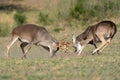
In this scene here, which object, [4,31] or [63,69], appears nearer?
[63,69]

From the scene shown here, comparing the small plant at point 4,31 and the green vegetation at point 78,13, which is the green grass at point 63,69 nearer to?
the small plant at point 4,31

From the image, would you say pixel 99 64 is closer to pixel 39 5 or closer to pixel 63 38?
pixel 63 38

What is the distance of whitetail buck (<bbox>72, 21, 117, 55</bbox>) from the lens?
1903 centimetres

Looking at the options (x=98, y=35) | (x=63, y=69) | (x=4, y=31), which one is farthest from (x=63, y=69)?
(x=4, y=31)

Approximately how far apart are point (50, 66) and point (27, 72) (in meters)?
1.36

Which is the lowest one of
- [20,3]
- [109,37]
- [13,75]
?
[20,3]

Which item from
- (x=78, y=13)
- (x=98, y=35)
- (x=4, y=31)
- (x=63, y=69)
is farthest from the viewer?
(x=78, y=13)

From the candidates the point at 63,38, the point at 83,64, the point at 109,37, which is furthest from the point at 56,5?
the point at 83,64

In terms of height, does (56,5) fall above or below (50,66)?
below

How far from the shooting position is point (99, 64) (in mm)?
13891

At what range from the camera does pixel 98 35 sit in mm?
19156

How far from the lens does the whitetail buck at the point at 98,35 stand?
19.0m

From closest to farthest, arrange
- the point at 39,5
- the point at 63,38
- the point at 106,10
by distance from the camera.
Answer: the point at 63,38
the point at 106,10
the point at 39,5

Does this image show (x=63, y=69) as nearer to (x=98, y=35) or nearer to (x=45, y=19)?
(x=98, y=35)
